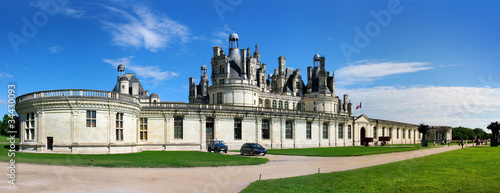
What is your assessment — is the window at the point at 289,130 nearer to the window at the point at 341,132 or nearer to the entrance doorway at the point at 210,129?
the entrance doorway at the point at 210,129

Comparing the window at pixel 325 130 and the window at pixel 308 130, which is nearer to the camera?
the window at pixel 308 130

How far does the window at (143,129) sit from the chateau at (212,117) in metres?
0.12

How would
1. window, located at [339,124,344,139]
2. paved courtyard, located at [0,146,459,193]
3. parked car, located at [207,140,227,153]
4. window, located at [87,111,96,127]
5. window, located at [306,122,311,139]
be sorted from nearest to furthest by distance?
paved courtyard, located at [0,146,459,193] < window, located at [87,111,96,127] < parked car, located at [207,140,227,153] < window, located at [306,122,311,139] < window, located at [339,124,344,139]

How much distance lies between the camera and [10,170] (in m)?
18.6

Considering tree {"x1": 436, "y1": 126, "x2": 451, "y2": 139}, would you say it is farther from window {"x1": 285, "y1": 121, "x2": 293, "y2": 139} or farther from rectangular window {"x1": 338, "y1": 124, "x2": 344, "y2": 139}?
window {"x1": 285, "y1": 121, "x2": 293, "y2": 139}

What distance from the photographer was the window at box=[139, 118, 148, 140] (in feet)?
152

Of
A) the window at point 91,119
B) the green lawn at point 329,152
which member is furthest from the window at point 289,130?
the window at point 91,119

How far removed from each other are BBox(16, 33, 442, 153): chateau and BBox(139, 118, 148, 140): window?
0.12m

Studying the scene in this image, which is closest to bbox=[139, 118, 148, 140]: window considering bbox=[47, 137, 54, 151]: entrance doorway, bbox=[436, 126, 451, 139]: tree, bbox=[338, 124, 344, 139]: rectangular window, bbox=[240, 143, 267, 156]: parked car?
bbox=[47, 137, 54, 151]: entrance doorway

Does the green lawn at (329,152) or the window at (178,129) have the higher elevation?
the window at (178,129)

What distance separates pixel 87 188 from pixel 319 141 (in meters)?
54.8

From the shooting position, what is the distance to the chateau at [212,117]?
35656 mm

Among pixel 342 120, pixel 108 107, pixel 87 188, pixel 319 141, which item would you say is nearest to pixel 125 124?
pixel 108 107

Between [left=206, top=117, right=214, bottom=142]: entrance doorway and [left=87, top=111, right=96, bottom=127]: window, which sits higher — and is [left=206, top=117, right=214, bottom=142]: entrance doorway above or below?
below
